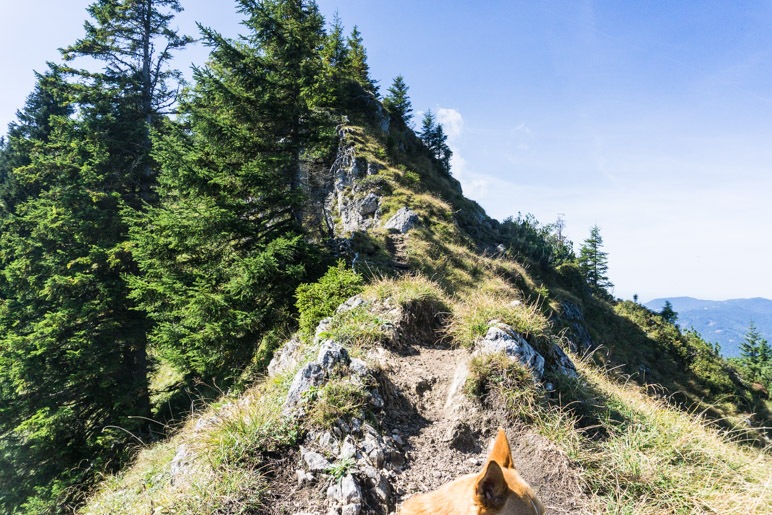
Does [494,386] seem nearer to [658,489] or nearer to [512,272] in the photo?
[658,489]

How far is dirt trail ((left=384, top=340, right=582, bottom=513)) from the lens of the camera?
4133mm

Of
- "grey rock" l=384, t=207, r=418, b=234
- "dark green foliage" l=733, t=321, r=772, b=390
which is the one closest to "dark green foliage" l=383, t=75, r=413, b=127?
"grey rock" l=384, t=207, r=418, b=234

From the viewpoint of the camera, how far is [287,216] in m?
12.0

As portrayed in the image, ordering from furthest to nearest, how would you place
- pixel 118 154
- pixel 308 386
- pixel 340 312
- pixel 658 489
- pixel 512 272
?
1. pixel 512 272
2. pixel 118 154
3. pixel 340 312
4. pixel 308 386
5. pixel 658 489

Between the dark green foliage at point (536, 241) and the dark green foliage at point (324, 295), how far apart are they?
73.0ft

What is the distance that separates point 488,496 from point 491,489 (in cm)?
5

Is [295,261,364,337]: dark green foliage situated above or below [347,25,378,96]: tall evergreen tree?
below

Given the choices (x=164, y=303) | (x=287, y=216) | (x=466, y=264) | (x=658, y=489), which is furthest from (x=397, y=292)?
(x=466, y=264)

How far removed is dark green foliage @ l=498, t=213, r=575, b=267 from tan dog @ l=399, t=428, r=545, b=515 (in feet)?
90.7

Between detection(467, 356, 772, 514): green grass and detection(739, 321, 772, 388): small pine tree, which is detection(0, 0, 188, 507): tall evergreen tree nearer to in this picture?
detection(467, 356, 772, 514): green grass

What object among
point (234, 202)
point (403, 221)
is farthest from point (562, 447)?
Answer: point (403, 221)

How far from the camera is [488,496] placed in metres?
1.97

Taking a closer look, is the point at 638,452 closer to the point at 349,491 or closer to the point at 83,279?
the point at 349,491

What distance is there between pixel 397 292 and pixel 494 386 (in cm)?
307
